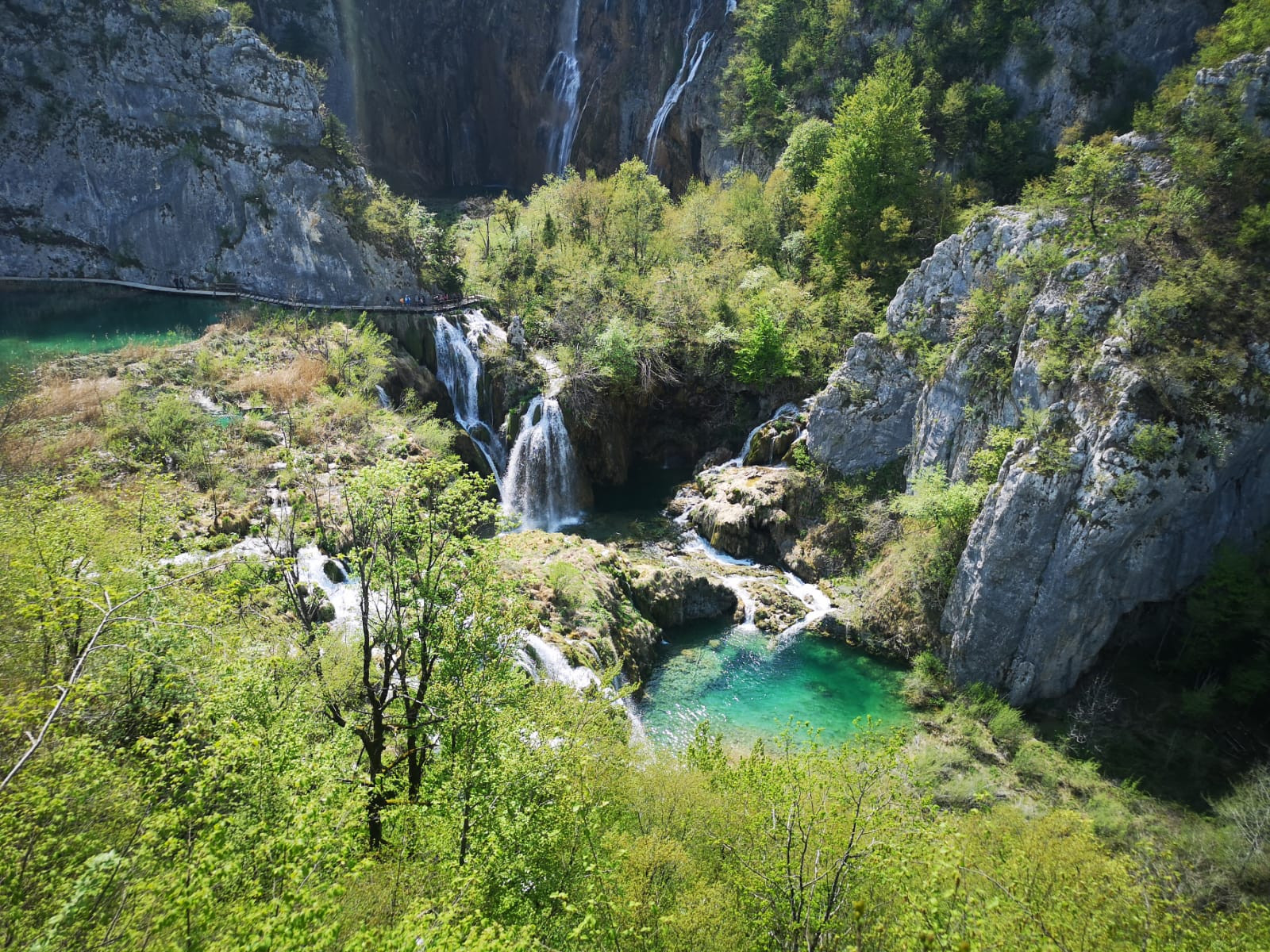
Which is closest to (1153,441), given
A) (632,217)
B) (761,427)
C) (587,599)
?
(761,427)

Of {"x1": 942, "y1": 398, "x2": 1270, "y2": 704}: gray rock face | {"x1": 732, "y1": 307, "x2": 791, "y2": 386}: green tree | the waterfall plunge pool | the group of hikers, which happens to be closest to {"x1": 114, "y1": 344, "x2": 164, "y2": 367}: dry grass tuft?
the group of hikers

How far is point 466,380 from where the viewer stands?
2859 cm

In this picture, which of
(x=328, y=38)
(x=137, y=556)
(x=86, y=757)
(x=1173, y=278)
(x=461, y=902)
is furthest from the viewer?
(x=328, y=38)

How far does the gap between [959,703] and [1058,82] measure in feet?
98.6

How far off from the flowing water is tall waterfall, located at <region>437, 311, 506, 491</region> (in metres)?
29.3

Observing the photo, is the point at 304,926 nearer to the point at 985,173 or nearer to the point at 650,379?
the point at 650,379

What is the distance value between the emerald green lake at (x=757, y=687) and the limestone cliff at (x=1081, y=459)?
2854mm

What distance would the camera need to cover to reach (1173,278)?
1558 centimetres

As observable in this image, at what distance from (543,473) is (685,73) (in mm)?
38199

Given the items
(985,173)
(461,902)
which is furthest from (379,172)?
(461,902)

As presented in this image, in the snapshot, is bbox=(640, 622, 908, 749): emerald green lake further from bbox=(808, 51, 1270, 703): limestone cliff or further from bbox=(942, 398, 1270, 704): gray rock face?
bbox=(942, 398, 1270, 704): gray rock face

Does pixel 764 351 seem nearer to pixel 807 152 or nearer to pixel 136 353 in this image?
pixel 807 152

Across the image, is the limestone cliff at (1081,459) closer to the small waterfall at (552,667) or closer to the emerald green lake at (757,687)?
the emerald green lake at (757,687)

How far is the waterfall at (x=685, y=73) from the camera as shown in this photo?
45.8 meters
